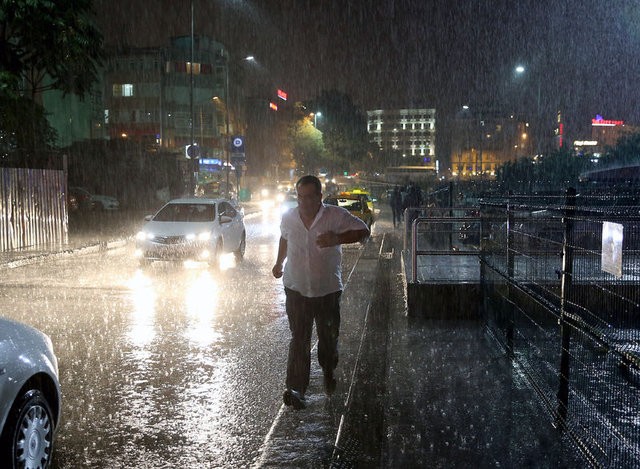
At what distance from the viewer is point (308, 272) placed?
235 inches

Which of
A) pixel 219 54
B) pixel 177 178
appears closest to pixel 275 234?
pixel 177 178

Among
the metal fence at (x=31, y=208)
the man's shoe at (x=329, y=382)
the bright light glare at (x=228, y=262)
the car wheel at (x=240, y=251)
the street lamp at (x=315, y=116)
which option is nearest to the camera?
the man's shoe at (x=329, y=382)

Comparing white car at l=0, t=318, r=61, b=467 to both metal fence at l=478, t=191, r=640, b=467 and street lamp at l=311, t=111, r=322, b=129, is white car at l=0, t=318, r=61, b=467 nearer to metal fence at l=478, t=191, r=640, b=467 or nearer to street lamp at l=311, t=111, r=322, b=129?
metal fence at l=478, t=191, r=640, b=467

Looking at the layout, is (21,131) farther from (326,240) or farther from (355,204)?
(326,240)

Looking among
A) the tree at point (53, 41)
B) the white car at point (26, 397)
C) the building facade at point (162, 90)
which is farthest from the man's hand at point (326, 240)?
the building facade at point (162, 90)

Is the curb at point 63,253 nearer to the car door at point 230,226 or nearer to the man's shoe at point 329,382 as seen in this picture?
the car door at point 230,226

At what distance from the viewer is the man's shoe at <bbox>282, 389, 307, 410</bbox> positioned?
231 inches

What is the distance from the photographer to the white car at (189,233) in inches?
629

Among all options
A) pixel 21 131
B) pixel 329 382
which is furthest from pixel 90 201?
pixel 329 382

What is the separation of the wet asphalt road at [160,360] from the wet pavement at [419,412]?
1.36 feet

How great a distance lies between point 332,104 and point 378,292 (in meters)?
93.5

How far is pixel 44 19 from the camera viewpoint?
19453mm

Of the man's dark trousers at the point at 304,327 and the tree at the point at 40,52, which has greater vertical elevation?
the tree at the point at 40,52

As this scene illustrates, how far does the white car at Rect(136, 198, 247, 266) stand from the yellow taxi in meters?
9.45
